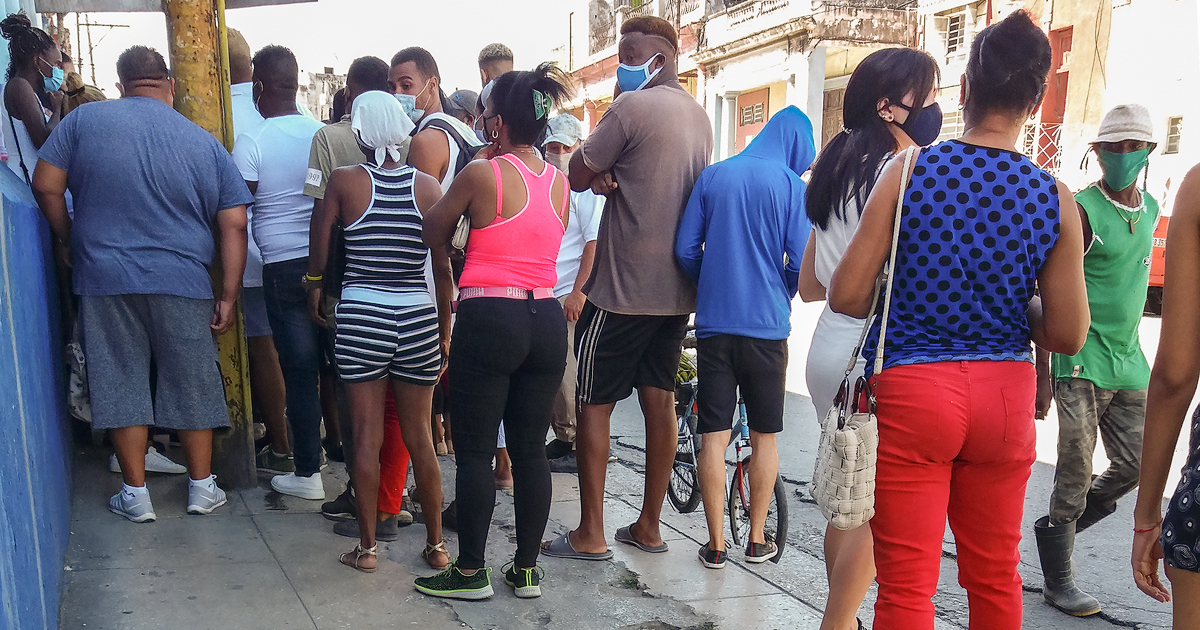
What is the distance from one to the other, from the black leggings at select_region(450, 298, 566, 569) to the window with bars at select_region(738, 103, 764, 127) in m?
24.9

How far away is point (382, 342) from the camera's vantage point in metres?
3.82

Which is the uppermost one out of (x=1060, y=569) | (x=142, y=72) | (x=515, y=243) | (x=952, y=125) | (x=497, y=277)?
(x=952, y=125)

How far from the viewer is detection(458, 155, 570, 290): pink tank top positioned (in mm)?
3586

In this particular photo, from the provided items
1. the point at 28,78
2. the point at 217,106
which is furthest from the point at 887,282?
the point at 28,78

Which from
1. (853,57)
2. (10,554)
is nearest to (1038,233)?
(10,554)

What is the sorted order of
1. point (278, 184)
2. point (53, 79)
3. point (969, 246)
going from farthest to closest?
point (53, 79)
point (278, 184)
point (969, 246)

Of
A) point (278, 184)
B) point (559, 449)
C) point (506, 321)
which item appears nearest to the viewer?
point (506, 321)

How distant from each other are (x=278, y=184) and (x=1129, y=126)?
3789mm

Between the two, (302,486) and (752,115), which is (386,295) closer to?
(302,486)

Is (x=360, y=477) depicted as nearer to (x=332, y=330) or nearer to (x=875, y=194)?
(x=332, y=330)

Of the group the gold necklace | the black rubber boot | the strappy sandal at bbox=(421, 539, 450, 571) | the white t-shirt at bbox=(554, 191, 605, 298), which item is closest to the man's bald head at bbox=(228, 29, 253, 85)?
the white t-shirt at bbox=(554, 191, 605, 298)

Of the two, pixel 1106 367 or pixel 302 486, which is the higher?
pixel 1106 367

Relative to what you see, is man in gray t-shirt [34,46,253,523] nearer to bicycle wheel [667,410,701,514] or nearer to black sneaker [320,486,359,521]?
black sneaker [320,486,359,521]

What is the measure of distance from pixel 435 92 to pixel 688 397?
2074mm
